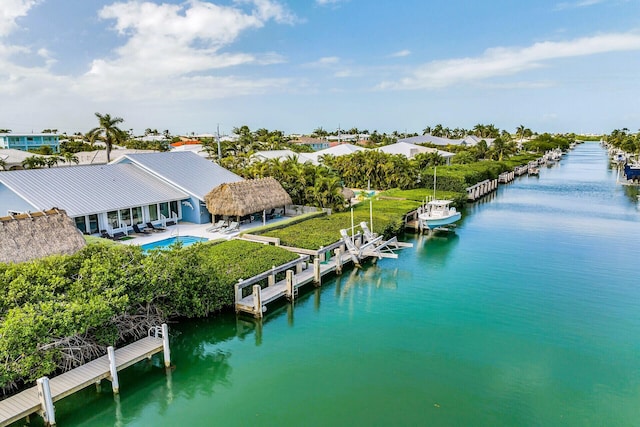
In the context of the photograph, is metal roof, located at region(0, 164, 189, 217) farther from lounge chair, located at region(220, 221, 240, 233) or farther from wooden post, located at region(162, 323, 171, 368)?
wooden post, located at region(162, 323, 171, 368)

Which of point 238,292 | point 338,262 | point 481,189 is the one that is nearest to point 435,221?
point 338,262

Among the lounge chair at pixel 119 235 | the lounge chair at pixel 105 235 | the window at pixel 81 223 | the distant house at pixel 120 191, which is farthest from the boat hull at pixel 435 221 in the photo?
the window at pixel 81 223

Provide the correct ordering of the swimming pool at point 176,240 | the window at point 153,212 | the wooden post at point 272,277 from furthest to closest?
the window at point 153,212, the swimming pool at point 176,240, the wooden post at point 272,277

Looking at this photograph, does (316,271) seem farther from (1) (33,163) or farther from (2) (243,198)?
(1) (33,163)

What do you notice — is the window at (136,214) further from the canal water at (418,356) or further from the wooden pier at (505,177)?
the wooden pier at (505,177)

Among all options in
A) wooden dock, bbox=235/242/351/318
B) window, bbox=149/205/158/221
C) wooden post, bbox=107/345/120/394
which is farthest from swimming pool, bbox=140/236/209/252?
wooden post, bbox=107/345/120/394

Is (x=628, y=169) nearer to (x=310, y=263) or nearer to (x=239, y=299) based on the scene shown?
(x=310, y=263)

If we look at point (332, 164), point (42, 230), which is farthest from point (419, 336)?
point (332, 164)
